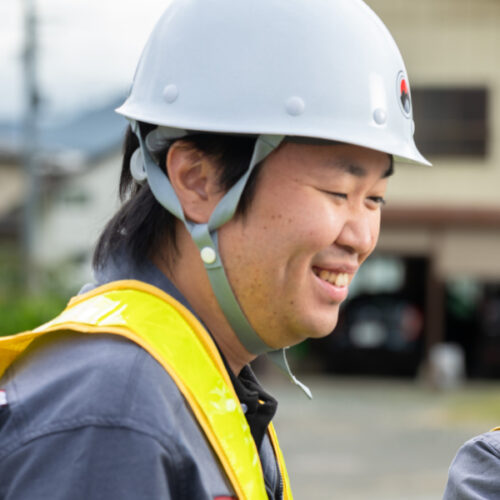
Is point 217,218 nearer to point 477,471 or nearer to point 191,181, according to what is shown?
point 191,181

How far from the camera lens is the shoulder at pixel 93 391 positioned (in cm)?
130

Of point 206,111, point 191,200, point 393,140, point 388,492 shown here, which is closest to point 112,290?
point 191,200

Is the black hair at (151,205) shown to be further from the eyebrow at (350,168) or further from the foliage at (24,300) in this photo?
the foliage at (24,300)

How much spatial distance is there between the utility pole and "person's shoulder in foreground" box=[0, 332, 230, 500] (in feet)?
43.2

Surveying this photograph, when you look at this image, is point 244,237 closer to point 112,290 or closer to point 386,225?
point 112,290

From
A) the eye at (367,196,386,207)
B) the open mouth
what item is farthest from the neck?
the eye at (367,196,386,207)

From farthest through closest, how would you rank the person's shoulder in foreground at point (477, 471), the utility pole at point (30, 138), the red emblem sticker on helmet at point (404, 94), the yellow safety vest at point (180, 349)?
the utility pole at point (30, 138), the person's shoulder in foreground at point (477, 471), the red emblem sticker on helmet at point (404, 94), the yellow safety vest at point (180, 349)

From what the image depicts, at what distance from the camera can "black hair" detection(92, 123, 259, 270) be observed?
157 centimetres

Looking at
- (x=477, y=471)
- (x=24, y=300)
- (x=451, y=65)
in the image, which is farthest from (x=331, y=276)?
(x=451, y=65)

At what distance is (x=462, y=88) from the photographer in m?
17.3

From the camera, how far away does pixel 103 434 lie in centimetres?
128

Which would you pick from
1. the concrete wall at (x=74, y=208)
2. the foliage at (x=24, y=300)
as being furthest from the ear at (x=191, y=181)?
the concrete wall at (x=74, y=208)

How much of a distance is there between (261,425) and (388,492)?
23.0ft

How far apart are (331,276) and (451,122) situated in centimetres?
1603
